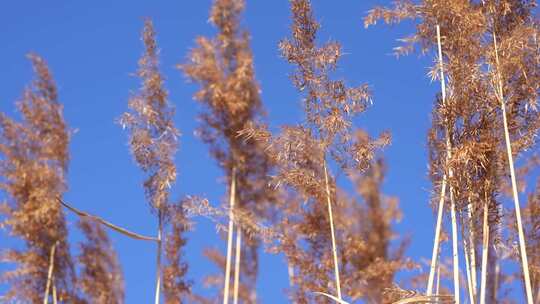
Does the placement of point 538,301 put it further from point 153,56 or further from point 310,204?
point 153,56

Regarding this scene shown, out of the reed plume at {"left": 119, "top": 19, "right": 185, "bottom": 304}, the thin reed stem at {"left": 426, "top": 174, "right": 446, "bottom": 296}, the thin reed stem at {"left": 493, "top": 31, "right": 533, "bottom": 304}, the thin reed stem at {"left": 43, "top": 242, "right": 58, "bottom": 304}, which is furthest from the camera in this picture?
the thin reed stem at {"left": 43, "top": 242, "right": 58, "bottom": 304}

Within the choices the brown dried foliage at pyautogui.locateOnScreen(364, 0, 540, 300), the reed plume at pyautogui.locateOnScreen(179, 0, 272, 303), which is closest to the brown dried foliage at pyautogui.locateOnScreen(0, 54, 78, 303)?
the reed plume at pyautogui.locateOnScreen(179, 0, 272, 303)

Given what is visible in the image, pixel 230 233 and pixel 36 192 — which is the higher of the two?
pixel 36 192

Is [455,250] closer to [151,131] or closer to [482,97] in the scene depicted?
[482,97]

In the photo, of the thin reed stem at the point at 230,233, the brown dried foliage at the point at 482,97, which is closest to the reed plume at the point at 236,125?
the thin reed stem at the point at 230,233

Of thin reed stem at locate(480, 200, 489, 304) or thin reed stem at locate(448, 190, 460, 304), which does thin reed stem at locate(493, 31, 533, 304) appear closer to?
thin reed stem at locate(480, 200, 489, 304)

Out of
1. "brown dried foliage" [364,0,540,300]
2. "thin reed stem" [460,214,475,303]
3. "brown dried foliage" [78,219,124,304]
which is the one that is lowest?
"thin reed stem" [460,214,475,303]

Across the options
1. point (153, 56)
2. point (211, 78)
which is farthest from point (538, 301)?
point (211, 78)

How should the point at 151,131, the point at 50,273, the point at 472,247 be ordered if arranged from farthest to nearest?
the point at 50,273, the point at 151,131, the point at 472,247

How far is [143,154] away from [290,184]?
168cm

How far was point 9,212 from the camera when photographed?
8.57 meters

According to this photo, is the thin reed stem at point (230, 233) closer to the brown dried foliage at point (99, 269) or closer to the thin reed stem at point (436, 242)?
the brown dried foliage at point (99, 269)

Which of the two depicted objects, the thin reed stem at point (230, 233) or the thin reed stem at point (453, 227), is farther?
the thin reed stem at point (230, 233)

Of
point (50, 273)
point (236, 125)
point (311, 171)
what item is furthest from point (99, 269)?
point (311, 171)
